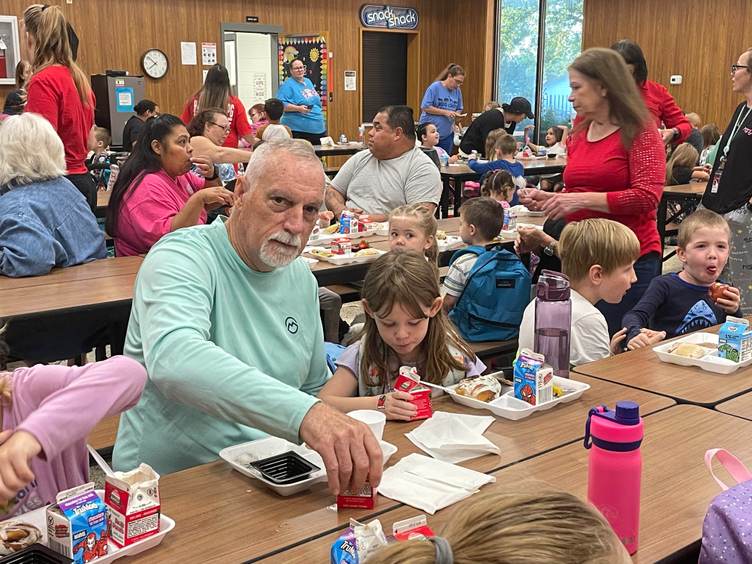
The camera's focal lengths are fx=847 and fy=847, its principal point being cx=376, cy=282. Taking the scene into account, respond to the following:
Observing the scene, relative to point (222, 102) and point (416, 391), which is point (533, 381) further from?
point (222, 102)

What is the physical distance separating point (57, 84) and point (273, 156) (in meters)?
2.92

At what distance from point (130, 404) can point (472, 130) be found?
8.63 metres

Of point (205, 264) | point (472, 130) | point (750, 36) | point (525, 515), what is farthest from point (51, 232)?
point (750, 36)

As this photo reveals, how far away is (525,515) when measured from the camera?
82cm

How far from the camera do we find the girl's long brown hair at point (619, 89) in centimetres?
346

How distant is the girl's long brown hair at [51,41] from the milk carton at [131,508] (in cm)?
368

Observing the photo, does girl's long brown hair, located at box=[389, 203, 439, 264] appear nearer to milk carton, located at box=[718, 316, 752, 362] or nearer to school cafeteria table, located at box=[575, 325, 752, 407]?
school cafeteria table, located at box=[575, 325, 752, 407]

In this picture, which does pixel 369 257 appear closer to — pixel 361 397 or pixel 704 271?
pixel 704 271

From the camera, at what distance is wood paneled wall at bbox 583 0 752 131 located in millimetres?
11742

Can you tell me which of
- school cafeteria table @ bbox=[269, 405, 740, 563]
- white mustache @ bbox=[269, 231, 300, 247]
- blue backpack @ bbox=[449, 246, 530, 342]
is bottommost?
blue backpack @ bbox=[449, 246, 530, 342]

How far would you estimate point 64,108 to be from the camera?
457 cm

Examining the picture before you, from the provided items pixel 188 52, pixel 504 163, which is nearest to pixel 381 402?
pixel 504 163

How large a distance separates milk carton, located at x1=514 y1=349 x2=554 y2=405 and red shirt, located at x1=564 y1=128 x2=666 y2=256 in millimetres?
1609

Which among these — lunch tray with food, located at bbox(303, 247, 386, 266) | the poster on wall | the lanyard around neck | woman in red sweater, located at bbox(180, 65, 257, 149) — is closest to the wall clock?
the poster on wall
